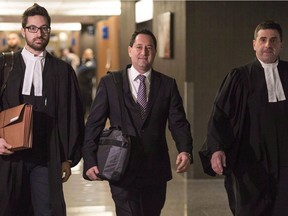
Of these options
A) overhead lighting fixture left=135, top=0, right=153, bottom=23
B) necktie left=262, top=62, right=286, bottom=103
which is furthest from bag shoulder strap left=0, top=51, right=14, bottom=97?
overhead lighting fixture left=135, top=0, right=153, bottom=23

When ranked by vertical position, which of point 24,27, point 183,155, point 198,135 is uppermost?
point 24,27

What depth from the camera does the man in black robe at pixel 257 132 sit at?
13.0ft

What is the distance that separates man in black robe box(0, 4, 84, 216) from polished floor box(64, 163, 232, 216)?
2135 millimetres

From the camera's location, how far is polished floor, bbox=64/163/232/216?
19.8ft

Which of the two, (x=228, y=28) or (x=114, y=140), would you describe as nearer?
(x=114, y=140)

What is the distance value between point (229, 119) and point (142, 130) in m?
0.61

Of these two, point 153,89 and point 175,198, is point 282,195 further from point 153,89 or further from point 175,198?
point 175,198

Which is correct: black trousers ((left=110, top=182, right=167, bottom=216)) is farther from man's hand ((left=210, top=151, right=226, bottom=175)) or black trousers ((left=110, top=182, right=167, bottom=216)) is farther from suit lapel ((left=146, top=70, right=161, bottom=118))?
suit lapel ((left=146, top=70, right=161, bottom=118))

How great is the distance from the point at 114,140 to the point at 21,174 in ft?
2.00

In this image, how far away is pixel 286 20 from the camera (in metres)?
7.61

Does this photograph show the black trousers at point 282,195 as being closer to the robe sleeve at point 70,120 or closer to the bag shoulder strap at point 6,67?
the robe sleeve at point 70,120

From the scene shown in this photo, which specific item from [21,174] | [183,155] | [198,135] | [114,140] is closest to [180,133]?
[183,155]

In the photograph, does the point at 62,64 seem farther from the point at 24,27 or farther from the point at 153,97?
the point at 153,97

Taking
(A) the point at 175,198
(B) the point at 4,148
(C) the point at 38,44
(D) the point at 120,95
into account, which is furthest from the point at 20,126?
(A) the point at 175,198
